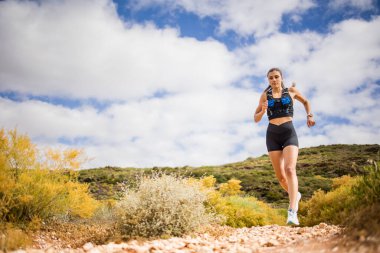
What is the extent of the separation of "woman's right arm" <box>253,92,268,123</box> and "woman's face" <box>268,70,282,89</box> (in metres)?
0.27

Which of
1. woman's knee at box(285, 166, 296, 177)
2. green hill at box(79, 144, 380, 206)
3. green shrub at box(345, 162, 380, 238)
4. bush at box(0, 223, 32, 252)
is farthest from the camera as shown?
green hill at box(79, 144, 380, 206)

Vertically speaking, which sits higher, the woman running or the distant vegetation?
the woman running

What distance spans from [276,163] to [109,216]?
4.61 metres

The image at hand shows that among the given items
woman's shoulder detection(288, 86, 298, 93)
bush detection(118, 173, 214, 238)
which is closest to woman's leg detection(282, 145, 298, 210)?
woman's shoulder detection(288, 86, 298, 93)

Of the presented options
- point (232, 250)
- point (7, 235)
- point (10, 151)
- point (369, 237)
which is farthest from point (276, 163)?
point (10, 151)

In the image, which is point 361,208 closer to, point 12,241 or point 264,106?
point 264,106

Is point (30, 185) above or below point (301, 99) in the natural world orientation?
below

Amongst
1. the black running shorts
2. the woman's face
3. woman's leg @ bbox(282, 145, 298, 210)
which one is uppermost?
the woman's face

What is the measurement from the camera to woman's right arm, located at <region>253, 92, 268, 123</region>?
227 inches

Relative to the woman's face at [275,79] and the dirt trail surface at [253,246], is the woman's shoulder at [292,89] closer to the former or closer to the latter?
the woman's face at [275,79]

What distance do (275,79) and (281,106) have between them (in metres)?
0.52

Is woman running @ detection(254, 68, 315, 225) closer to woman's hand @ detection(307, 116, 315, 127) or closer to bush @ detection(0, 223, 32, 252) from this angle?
woman's hand @ detection(307, 116, 315, 127)

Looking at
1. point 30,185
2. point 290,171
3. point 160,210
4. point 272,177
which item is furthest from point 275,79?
point 272,177

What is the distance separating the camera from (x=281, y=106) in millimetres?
5898
